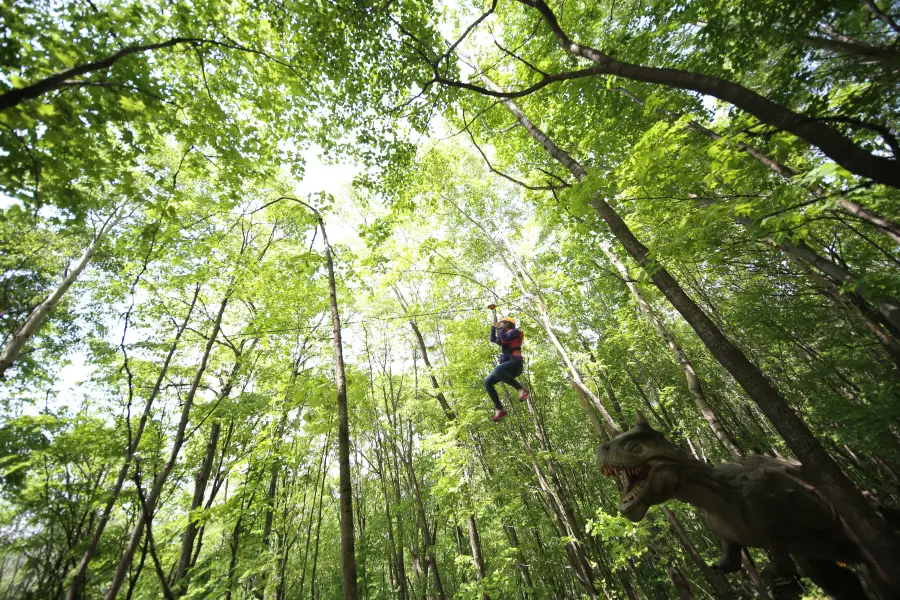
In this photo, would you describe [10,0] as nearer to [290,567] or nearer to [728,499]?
[728,499]

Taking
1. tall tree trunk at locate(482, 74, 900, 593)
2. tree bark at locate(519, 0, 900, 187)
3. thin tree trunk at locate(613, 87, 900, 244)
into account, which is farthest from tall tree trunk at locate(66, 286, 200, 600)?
thin tree trunk at locate(613, 87, 900, 244)

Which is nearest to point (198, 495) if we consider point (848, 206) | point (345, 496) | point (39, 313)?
point (39, 313)

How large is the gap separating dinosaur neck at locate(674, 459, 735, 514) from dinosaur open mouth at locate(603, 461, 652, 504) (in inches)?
12.9

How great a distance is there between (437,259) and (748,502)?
10322 millimetres

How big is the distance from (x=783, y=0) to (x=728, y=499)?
5.00 m

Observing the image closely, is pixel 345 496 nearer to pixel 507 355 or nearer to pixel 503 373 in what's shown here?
pixel 503 373

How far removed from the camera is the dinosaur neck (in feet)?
10.8

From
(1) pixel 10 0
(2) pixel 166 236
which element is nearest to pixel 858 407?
(2) pixel 166 236

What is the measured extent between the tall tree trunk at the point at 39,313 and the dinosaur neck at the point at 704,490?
10.0 meters

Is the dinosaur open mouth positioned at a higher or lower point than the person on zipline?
lower

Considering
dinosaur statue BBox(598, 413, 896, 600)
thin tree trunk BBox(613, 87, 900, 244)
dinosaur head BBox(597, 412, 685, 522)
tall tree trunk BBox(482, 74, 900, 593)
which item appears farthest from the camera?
thin tree trunk BBox(613, 87, 900, 244)

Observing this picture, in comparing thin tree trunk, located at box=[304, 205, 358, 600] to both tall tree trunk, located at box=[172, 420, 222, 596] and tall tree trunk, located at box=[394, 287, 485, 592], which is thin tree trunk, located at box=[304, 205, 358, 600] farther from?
tall tree trunk, located at box=[394, 287, 485, 592]

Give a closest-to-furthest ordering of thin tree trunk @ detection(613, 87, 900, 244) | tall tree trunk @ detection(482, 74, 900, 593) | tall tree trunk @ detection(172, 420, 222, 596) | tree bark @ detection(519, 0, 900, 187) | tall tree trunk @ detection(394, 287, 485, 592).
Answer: tree bark @ detection(519, 0, 900, 187) < tall tree trunk @ detection(482, 74, 900, 593) < thin tree trunk @ detection(613, 87, 900, 244) < tall tree trunk @ detection(172, 420, 222, 596) < tall tree trunk @ detection(394, 287, 485, 592)

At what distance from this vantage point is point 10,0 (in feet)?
8.09
